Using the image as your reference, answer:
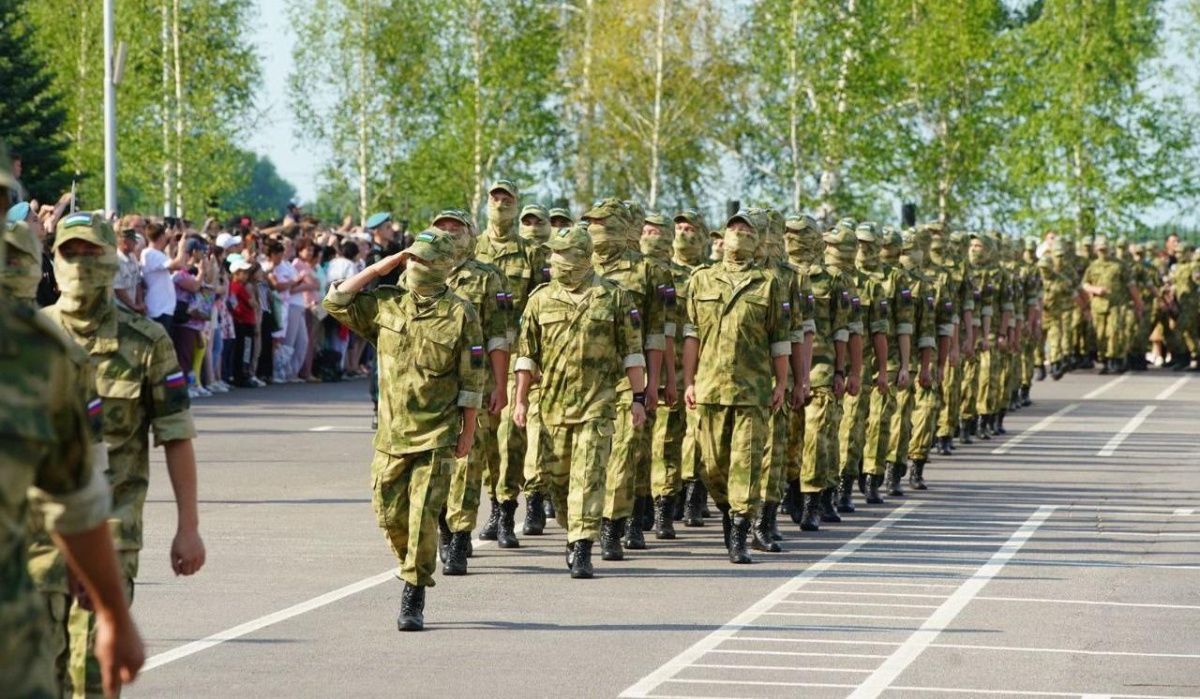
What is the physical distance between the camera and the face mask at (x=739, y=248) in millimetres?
14852

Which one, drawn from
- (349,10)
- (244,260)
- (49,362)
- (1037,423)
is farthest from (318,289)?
(349,10)

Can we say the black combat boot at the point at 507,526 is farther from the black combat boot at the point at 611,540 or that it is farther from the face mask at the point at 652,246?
the face mask at the point at 652,246

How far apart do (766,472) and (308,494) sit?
4533mm

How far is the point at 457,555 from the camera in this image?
13.7 metres

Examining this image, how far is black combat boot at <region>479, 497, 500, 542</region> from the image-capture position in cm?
1520

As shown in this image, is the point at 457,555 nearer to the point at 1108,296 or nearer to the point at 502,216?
the point at 502,216

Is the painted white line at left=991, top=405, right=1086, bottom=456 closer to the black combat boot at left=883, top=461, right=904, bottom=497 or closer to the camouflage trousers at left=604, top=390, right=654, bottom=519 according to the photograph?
the black combat boot at left=883, top=461, right=904, bottom=497

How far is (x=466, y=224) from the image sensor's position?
14773 millimetres

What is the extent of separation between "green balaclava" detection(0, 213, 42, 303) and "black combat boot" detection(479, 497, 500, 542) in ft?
24.8

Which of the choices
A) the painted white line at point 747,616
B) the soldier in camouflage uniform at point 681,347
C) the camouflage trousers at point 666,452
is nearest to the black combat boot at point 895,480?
the painted white line at point 747,616

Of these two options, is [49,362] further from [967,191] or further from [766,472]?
[967,191]

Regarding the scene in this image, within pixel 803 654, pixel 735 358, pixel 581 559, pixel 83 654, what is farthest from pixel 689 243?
pixel 83 654

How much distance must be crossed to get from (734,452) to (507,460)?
148 cm

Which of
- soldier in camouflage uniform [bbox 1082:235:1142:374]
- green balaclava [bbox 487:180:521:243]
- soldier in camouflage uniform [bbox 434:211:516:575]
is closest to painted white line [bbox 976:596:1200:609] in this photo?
soldier in camouflage uniform [bbox 434:211:516:575]
